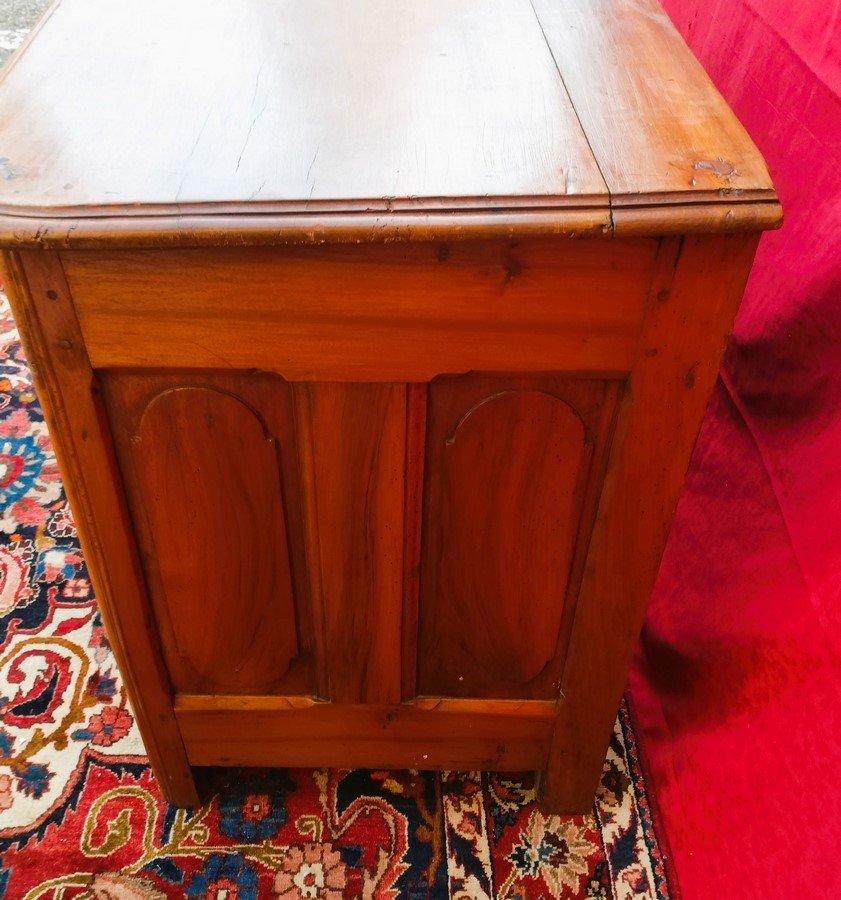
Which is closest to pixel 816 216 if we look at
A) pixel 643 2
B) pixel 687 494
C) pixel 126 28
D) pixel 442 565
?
pixel 643 2

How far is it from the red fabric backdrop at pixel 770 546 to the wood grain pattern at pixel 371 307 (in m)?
0.29

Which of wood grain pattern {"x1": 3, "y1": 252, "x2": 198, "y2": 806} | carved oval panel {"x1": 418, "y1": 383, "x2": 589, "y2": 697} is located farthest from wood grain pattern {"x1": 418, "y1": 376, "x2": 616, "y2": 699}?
wood grain pattern {"x1": 3, "y1": 252, "x2": 198, "y2": 806}

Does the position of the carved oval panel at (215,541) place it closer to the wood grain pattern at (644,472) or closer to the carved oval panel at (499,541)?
the carved oval panel at (499,541)

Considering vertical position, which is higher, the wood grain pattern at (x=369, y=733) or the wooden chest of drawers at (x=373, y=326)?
the wooden chest of drawers at (x=373, y=326)

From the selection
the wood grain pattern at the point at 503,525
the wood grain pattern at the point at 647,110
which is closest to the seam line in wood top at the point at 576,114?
the wood grain pattern at the point at 647,110

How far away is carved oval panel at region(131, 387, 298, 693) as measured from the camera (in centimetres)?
66

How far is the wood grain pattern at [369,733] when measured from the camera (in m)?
0.87

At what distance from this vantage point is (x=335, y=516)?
0.71m

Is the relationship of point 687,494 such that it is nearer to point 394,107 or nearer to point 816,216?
point 816,216

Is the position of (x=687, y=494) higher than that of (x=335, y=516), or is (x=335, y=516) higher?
(x=335, y=516)

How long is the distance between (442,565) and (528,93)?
0.40 meters

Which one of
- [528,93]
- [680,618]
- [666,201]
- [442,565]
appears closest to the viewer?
[666,201]

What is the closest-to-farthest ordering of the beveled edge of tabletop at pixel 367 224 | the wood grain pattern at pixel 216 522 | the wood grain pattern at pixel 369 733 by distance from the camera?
the beveled edge of tabletop at pixel 367 224, the wood grain pattern at pixel 216 522, the wood grain pattern at pixel 369 733

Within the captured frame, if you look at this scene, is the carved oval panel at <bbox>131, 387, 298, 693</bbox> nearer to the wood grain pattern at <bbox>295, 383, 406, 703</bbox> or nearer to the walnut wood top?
the wood grain pattern at <bbox>295, 383, 406, 703</bbox>
